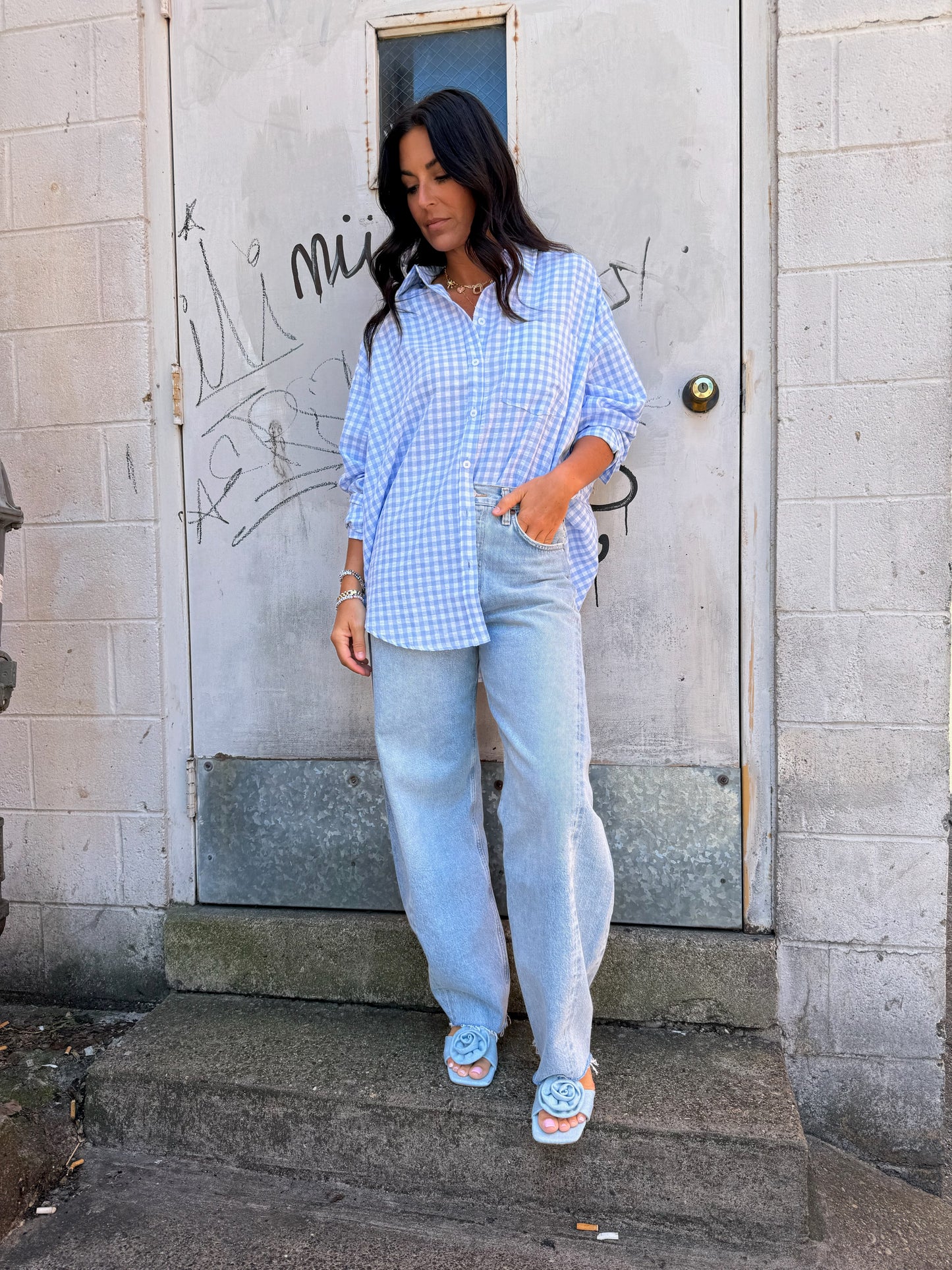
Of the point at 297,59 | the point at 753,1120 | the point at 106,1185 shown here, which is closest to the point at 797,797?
the point at 753,1120

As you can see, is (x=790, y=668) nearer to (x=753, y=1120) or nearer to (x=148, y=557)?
(x=753, y=1120)

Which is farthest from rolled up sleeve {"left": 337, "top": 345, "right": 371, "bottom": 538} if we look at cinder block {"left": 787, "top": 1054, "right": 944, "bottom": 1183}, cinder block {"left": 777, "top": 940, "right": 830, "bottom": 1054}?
cinder block {"left": 787, "top": 1054, "right": 944, "bottom": 1183}

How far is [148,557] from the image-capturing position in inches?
98.4

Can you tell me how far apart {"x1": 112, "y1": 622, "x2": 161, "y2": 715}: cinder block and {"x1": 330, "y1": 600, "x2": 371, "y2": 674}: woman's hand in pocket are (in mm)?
766

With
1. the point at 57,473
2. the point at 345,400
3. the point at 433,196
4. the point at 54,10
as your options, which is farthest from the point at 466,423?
the point at 54,10

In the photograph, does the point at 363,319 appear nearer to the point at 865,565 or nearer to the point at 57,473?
the point at 57,473

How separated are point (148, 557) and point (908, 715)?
1.96m

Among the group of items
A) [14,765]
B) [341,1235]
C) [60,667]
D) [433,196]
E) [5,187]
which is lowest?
[341,1235]

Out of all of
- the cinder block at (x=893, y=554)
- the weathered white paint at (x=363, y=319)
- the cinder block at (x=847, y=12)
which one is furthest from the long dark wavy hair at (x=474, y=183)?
the cinder block at (x=893, y=554)

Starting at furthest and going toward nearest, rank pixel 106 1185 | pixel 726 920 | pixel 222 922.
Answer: pixel 222 922, pixel 726 920, pixel 106 1185

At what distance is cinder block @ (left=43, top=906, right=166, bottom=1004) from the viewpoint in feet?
8.37

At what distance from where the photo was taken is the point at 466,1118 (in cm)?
191

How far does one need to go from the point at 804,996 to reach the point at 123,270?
253 centimetres

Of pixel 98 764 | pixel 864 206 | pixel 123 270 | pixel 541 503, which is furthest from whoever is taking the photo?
pixel 98 764
